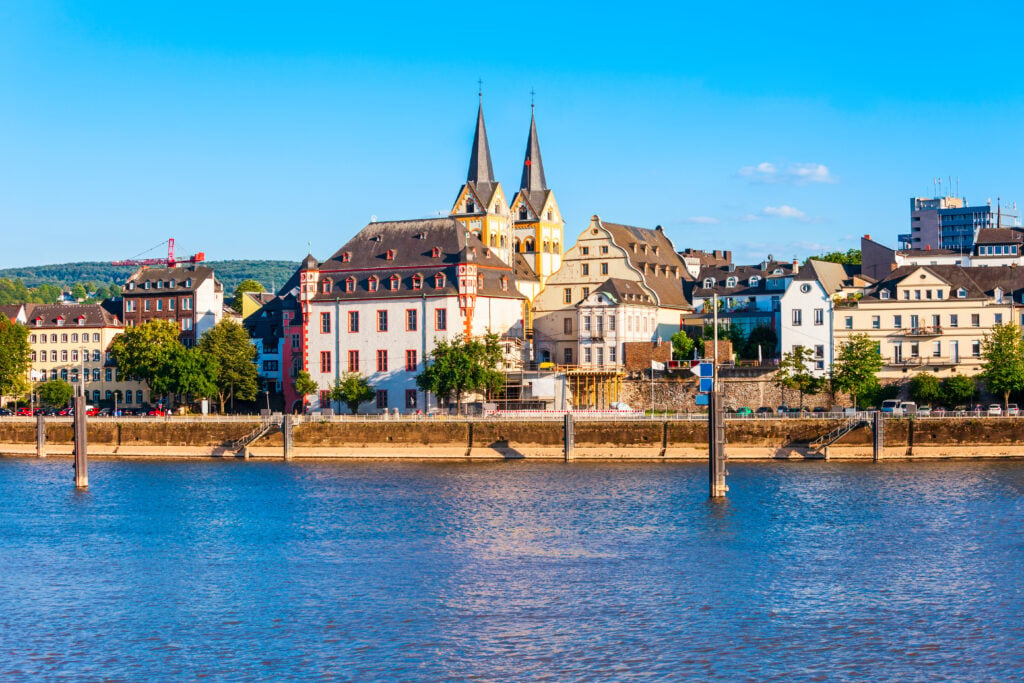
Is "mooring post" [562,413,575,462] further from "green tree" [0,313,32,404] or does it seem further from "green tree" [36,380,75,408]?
"green tree" [0,313,32,404]

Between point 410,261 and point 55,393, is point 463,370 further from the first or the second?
point 55,393

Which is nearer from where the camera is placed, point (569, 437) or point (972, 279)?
point (569, 437)

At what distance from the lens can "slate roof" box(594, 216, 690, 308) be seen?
14075 centimetres

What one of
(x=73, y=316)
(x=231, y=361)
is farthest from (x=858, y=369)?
(x=73, y=316)

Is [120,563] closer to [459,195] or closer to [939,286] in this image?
[939,286]

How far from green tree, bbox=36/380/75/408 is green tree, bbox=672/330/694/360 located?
62.2m

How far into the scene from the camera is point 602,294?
131 meters

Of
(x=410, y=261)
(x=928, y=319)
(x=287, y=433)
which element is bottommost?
(x=287, y=433)

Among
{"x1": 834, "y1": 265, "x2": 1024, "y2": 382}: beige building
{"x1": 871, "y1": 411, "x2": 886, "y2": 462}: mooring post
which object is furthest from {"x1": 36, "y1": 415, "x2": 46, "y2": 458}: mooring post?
{"x1": 834, "y1": 265, "x2": 1024, "y2": 382}: beige building

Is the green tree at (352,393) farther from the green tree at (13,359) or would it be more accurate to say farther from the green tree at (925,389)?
the green tree at (925,389)

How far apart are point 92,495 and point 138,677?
4530cm

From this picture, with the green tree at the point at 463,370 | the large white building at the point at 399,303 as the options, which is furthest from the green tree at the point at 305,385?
the green tree at the point at 463,370

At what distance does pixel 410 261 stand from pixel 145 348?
28.5 meters

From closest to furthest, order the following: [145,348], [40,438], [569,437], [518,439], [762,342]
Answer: [569,437], [518,439], [40,438], [762,342], [145,348]
